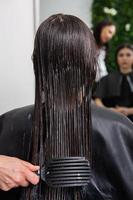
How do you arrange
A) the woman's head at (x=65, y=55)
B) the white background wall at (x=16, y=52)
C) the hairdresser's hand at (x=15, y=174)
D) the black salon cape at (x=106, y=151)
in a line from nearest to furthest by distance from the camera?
1. the hairdresser's hand at (x=15, y=174)
2. the woman's head at (x=65, y=55)
3. the black salon cape at (x=106, y=151)
4. the white background wall at (x=16, y=52)

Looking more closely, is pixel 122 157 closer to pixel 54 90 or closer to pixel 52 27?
pixel 54 90

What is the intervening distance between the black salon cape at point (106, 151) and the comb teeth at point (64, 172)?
0.15 metres

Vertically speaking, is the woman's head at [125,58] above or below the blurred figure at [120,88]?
above

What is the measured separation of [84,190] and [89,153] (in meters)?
0.13

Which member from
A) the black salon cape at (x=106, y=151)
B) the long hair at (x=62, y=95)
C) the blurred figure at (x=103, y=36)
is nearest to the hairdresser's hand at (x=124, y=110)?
the blurred figure at (x=103, y=36)

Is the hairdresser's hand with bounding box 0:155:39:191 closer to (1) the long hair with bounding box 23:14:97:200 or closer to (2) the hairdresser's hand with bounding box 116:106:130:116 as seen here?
(1) the long hair with bounding box 23:14:97:200

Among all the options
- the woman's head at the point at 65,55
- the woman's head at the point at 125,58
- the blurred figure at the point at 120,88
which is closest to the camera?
the woman's head at the point at 65,55

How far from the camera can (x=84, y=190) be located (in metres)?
1.89

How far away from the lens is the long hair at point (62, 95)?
1.81 metres

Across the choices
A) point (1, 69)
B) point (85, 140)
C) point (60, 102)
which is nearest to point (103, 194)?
point (85, 140)

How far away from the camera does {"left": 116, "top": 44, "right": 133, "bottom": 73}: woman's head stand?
5168 millimetres

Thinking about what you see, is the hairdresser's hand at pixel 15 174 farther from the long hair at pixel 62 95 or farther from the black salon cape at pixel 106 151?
the black salon cape at pixel 106 151

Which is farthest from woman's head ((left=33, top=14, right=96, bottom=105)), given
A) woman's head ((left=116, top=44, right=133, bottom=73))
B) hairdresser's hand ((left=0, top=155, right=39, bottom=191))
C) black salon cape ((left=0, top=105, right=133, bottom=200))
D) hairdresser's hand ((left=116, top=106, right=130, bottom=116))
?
woman's head ((left=116, top=44, right=133, bottom=73))

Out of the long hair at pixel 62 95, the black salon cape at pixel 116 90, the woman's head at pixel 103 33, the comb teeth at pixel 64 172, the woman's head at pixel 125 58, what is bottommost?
the black salon cape at pixel 116 90
